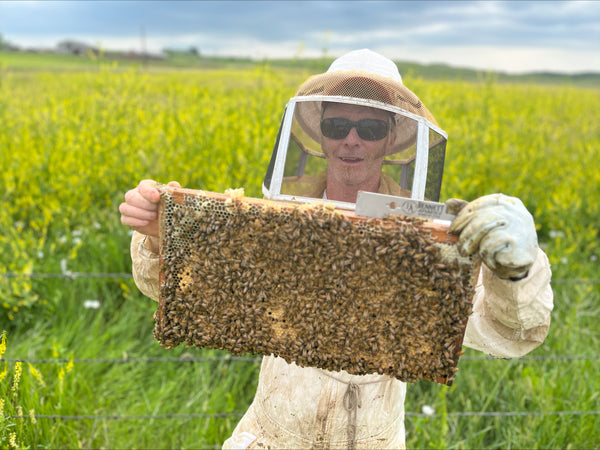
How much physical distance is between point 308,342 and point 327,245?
1.41 feet

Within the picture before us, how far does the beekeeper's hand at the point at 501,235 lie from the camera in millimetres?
1559

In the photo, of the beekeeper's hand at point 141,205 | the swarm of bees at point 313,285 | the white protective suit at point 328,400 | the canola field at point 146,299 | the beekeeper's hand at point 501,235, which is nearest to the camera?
the beekeeper's hand at point 501,235

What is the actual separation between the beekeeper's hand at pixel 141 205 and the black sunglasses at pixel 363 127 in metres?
1.00

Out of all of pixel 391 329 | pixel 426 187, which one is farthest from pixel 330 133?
pixel 391 329

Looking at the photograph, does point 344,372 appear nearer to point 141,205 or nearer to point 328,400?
point 328,400

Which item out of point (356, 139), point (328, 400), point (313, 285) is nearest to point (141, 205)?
point (313, 285)

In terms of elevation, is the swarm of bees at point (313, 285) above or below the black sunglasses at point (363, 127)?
below

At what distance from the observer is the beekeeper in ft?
6.09

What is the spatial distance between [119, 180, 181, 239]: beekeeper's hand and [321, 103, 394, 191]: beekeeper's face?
0.98 m

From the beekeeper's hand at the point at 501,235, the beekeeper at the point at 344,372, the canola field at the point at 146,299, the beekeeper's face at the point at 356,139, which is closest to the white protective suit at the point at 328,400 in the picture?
the beekeeper at the point at 344,372

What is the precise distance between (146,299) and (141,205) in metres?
3.47

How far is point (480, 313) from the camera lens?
2.09 meters

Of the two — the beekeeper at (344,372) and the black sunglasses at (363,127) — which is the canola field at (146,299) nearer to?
the beekeeper at (344,372)

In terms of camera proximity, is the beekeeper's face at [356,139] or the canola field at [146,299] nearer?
the beekeeper's face at [356,139]
